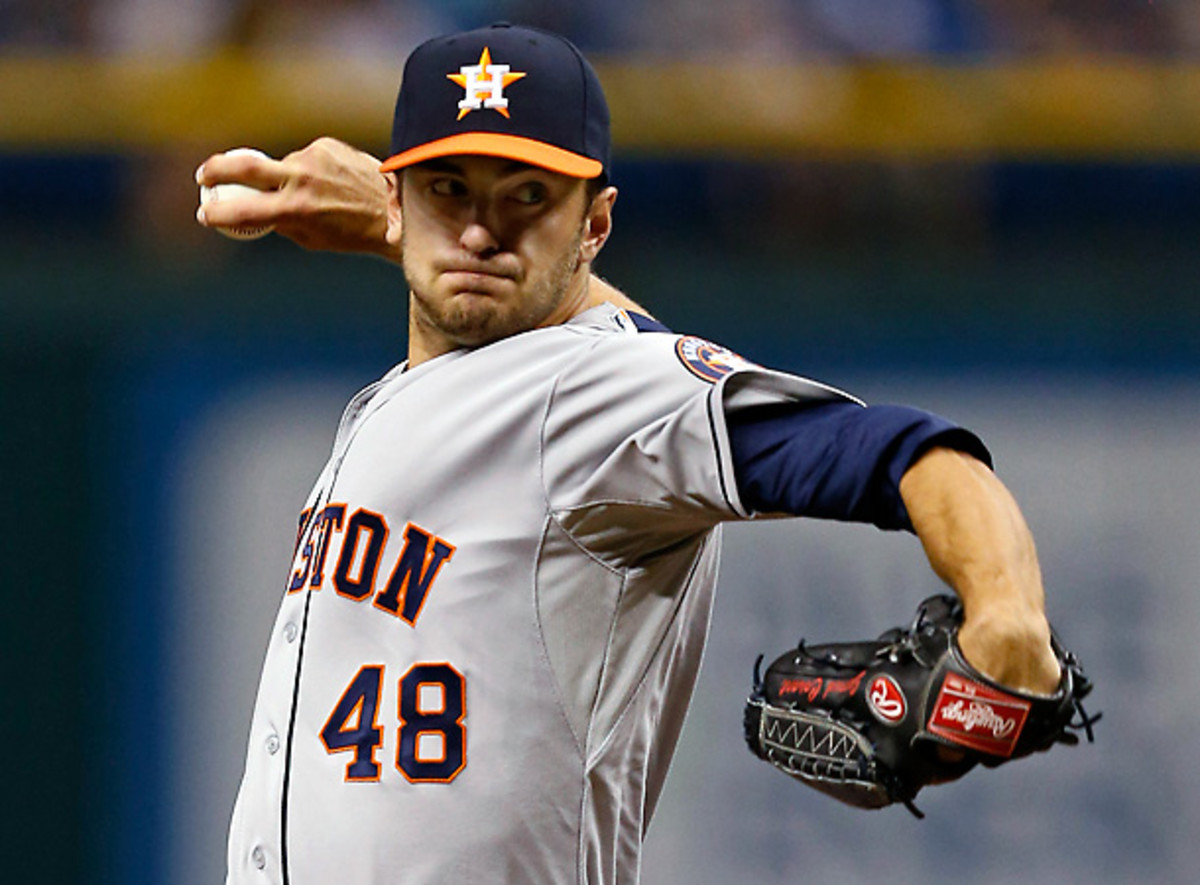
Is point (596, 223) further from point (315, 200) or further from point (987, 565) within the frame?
point (987, 565)

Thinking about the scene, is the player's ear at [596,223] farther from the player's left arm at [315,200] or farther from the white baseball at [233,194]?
the white baseball at [233,194]

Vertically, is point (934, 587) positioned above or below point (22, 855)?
above

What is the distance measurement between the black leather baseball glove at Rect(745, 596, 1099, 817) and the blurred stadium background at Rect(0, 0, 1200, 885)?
312cm

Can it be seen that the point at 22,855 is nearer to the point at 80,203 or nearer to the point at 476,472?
the point at 80,203

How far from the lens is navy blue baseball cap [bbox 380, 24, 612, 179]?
236cm

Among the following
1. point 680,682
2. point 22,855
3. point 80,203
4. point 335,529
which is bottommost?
point 22,855

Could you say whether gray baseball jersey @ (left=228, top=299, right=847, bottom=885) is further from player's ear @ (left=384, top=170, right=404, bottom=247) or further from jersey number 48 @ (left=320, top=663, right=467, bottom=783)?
player's ear @ (left=384, top=170, right=404, bottom=247)

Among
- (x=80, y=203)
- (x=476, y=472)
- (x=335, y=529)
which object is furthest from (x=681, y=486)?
(x=80, y=203)

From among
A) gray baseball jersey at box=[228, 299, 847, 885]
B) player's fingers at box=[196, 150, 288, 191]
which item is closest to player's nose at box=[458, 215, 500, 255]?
gray baseball jersey at box=[228, 299, 847, 885]

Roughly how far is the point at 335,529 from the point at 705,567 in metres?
0.49

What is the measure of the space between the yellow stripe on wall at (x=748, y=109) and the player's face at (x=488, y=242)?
2.92m

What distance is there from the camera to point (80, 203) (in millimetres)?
5277

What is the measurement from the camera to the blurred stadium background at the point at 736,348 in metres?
5.21

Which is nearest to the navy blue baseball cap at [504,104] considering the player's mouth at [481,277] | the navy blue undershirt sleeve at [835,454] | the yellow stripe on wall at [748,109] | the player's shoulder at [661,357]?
the player's mouth at [481,277]
